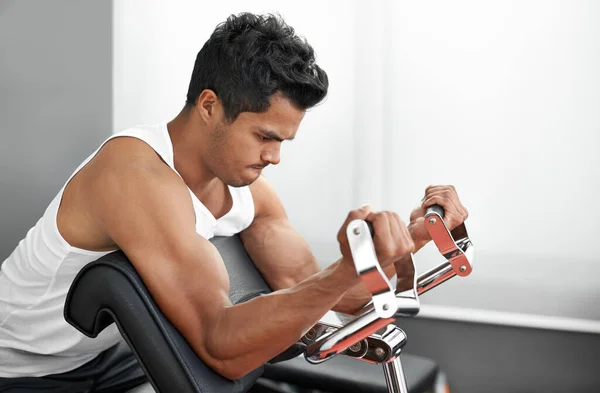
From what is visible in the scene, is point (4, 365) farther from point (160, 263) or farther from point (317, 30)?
point (317, 30)

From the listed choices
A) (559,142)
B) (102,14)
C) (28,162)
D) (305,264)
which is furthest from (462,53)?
(28,162)

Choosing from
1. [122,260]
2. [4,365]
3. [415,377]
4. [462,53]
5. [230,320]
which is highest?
[462,53]

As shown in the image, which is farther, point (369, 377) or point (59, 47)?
point (59, 47)

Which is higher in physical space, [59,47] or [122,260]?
[59,47]

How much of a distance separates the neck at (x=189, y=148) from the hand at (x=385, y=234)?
0.53 m

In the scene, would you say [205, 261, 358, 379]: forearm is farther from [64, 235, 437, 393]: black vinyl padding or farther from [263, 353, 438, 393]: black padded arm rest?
[263, 353, 438, 393]: black padded arm rest

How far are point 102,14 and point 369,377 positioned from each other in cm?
152

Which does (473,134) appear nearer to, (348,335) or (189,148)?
(189,148)

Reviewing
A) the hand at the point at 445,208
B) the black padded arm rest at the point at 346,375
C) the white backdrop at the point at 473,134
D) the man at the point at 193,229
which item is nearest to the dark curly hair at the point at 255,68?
the man at the point at 193,229

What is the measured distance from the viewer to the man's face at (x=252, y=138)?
1.22m

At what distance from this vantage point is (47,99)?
2.27 meters

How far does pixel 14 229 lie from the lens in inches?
88.7

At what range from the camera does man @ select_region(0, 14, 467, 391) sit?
→ 104 centimetres

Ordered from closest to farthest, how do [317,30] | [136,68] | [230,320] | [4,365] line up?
[230,320], [4,365], [317,30], [136,68]
